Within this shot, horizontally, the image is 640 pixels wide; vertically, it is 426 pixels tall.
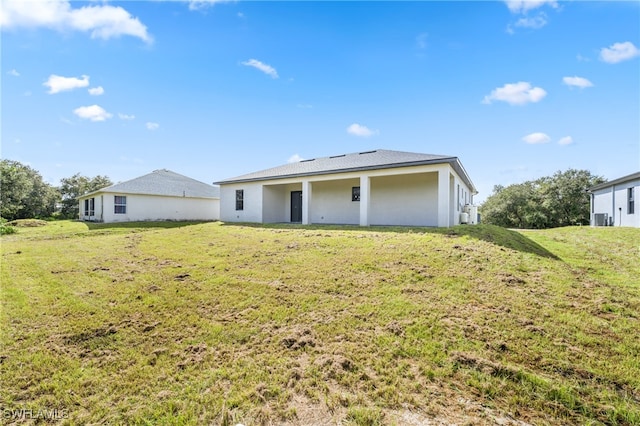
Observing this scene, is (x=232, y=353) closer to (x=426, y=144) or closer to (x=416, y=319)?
(x=416, y=319)

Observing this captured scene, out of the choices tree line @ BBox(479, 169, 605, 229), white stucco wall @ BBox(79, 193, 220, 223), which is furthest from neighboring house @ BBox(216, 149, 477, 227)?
tree line @ BBox(479, 169, 605, 229)

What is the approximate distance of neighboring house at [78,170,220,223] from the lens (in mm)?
20595

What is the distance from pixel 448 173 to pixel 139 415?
1145cm

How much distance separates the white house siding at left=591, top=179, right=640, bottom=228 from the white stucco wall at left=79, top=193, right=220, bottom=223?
96.7ft

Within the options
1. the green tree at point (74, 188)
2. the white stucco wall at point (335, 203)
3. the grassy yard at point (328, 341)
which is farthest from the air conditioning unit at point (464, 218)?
the green tree at point (74, 188)

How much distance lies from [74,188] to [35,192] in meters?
4.23

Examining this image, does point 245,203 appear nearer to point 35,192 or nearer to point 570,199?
point 35,192

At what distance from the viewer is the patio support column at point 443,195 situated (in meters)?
11.1

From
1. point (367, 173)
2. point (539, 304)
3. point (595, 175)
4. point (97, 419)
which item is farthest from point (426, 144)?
point (595, 175)

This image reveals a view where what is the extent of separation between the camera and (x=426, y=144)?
66.4 ft

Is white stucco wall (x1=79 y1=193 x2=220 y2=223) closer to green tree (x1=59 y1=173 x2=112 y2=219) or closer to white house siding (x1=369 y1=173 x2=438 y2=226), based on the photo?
green tree (x1=59 y1=173 x2=112 y2=219)

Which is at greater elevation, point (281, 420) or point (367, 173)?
point (367, 173)

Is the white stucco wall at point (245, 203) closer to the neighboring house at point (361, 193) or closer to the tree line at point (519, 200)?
the neighboring house at point (361, 193)

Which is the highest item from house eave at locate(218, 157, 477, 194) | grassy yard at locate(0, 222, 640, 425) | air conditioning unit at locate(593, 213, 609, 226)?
house eave at locate(218, 157, 477, 194)
